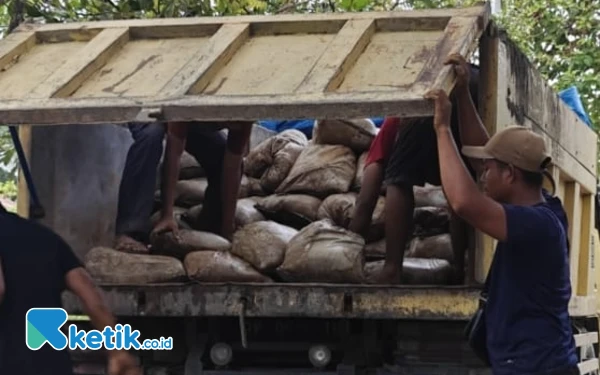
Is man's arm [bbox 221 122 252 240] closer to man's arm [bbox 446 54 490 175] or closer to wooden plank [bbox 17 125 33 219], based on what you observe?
wooden plank [bbox 17 125 33 219]

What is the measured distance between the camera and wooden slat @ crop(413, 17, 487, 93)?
3.11 metres

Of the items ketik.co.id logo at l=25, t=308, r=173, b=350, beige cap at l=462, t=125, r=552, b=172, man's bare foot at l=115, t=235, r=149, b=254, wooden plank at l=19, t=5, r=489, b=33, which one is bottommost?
ketik.co.id logo at l=25, t=308, r=173, b=350

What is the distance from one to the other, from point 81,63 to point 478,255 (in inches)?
58.7

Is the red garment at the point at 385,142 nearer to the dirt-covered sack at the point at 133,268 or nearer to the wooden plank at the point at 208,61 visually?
the wooden plank at the point at 208,61

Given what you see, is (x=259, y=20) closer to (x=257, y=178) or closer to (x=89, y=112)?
(x=89, y=112)

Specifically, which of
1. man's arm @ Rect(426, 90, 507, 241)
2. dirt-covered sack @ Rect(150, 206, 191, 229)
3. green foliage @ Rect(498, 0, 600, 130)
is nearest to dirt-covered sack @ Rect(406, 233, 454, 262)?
dirt-covered sack @ Rect(150, 206, 191, 229)

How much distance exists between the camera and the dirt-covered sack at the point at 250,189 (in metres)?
4.83

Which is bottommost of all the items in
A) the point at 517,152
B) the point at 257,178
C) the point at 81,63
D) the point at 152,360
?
the point at 152,360

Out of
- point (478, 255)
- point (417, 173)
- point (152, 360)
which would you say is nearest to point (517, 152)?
point (478, 255)

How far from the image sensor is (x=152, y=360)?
3.65 m

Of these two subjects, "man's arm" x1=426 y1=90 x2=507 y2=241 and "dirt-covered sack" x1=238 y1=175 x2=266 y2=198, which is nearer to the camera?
"man's arm" x1=426 y1=90 x2=507 y2=241

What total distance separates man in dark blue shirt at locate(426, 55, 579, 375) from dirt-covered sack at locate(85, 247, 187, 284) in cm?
124

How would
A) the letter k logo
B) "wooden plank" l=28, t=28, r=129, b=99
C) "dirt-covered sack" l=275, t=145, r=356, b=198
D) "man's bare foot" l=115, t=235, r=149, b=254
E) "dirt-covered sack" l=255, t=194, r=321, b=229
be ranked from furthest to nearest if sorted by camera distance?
"dirt-covered sack" l=275, t=145, r=356, b=198 → "dirt-covered sack" l=255, t=194, r=321, b=229 → "man's bare foot" l=115, t=235, r=149, b=254 → "wooden plank" l=28, t=28, r=129, b=99 → the letter k logo

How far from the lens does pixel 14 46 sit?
396 cm
